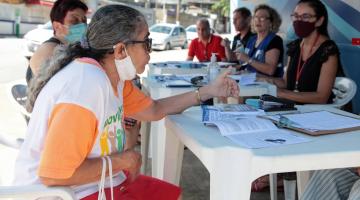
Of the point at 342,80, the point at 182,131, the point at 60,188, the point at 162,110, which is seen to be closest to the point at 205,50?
the point at 342,80

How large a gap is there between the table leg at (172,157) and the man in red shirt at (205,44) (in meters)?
3.30

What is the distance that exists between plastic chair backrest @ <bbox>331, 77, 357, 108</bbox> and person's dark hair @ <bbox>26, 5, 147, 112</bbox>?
2.04 meters

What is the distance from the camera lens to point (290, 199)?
2.53 metres

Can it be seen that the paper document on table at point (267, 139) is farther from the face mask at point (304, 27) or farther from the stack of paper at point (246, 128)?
the face mask at point (304, 27)

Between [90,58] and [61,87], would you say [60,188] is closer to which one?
[61,87]

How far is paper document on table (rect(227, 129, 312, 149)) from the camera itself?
139 centimetres

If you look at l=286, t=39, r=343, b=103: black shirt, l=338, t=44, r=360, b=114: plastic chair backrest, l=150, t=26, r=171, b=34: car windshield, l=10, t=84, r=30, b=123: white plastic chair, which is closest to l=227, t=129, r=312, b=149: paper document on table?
l=10, t=84, r=30, b=123: white plastic chair

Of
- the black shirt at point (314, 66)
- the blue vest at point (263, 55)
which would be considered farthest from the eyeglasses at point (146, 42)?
the blue vest at point (263, 55)

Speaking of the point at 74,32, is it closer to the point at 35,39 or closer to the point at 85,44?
the point at 85,44

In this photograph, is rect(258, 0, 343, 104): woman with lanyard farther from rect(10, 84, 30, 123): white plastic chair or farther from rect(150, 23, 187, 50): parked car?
rect(150, 23, 187, 50): parked car

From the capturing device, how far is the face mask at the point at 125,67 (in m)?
1.54

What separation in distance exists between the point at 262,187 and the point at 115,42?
80.7 inches

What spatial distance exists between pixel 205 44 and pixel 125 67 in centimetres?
404

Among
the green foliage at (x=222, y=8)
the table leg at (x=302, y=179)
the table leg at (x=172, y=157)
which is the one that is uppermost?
the green foliage at (x=222, y=8)
